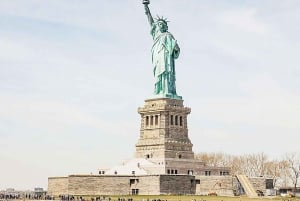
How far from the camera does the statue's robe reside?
110312 mm

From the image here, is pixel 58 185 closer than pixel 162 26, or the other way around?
pixel 58 185

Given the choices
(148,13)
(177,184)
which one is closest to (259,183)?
(177,184)

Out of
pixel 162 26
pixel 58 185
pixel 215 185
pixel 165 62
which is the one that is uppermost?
pixel 162 26

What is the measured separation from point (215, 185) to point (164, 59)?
24.5 m

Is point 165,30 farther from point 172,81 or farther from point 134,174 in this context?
point 134,174

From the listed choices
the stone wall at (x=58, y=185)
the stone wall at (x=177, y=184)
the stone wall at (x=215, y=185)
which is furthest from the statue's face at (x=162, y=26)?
the stone wall at (x=58, y=185)

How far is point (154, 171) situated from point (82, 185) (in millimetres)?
10854

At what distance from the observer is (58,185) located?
3853 inches

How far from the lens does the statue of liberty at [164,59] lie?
110 meters

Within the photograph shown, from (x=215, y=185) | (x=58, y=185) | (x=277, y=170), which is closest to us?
(x=215, y=185)

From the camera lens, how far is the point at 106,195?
9231 cm

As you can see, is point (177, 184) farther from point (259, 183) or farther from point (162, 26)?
point (162, 26)

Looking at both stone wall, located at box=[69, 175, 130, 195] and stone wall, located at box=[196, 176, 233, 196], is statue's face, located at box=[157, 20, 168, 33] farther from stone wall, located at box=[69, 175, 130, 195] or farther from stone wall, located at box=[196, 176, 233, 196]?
stone wall, located at box=[69, 175, 130, 195]

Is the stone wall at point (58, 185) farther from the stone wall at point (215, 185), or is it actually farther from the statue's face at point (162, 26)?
the statue's face at point (162, 26)
